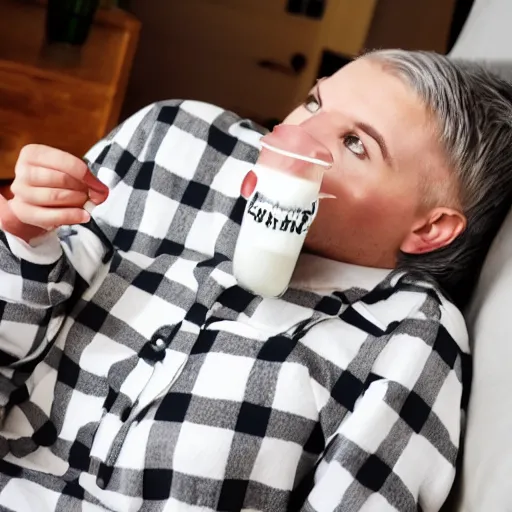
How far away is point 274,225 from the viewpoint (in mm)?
706

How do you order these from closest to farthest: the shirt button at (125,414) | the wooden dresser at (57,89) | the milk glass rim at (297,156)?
1. the milk glass rim at (297,156)
2. the shirt button at (125,414)
3. the wooden dresser at (57,89)

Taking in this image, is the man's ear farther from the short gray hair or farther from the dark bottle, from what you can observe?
the dark bottle

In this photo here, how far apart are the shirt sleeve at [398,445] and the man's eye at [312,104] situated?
339 mm

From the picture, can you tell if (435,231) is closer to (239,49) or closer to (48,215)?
(48,215)

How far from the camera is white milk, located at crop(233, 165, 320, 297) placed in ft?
2.29

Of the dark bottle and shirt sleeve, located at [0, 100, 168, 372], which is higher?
the dark bottle

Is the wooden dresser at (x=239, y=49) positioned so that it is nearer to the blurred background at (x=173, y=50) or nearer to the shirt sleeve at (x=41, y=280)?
the blurred background at (x=173, y=50)

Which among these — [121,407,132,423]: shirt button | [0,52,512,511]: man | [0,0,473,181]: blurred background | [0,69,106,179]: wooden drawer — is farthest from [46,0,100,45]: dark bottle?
[121,407,132,423]: shirt button

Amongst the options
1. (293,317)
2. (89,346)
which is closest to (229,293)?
(293,317)

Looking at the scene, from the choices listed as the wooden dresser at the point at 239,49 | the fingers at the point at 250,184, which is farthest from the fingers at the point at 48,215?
the wooden dresser at the point at 239,49

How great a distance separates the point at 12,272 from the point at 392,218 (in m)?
0.49

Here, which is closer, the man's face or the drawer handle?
the man's face

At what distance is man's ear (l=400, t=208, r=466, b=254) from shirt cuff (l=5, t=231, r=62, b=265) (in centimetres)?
46

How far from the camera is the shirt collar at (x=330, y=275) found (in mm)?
891
